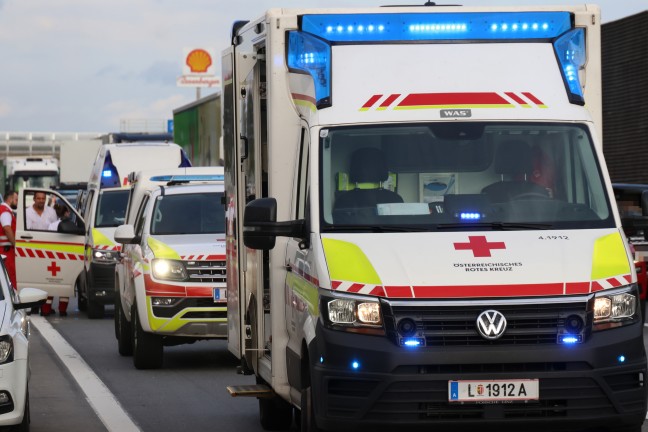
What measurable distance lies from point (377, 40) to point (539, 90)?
1.02 m

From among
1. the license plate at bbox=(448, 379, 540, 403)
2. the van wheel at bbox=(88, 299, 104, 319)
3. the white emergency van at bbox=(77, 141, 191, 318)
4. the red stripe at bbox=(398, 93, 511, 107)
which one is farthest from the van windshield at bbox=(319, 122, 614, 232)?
the van wheel at bbox=(88, 299, 104, 319)

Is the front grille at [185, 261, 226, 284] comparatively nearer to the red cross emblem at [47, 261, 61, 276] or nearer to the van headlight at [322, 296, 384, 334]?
the van headlight at [322, 296, 384, 334]

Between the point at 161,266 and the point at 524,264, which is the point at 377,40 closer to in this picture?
the point at 524,264

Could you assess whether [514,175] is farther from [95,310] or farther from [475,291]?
[95,310]

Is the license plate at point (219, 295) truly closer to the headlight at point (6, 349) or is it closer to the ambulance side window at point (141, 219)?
the ambulance side window at point (141, 219)

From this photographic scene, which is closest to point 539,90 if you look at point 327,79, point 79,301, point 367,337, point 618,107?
point 327,79

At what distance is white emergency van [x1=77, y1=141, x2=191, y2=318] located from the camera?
23406mm

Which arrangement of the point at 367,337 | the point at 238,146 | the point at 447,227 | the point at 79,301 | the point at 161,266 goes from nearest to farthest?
the point at 367,337
the point at 447,227
the point at 238,146
the point at 161,266
the point at 79,301

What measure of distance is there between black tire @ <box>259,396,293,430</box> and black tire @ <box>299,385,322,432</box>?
7.67 ft

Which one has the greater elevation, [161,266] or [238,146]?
[238,146]

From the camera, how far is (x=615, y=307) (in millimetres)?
8188

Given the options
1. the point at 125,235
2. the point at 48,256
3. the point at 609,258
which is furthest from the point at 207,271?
the point at 48,256

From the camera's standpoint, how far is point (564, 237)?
8.56 m

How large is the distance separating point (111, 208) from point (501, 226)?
16989mm
